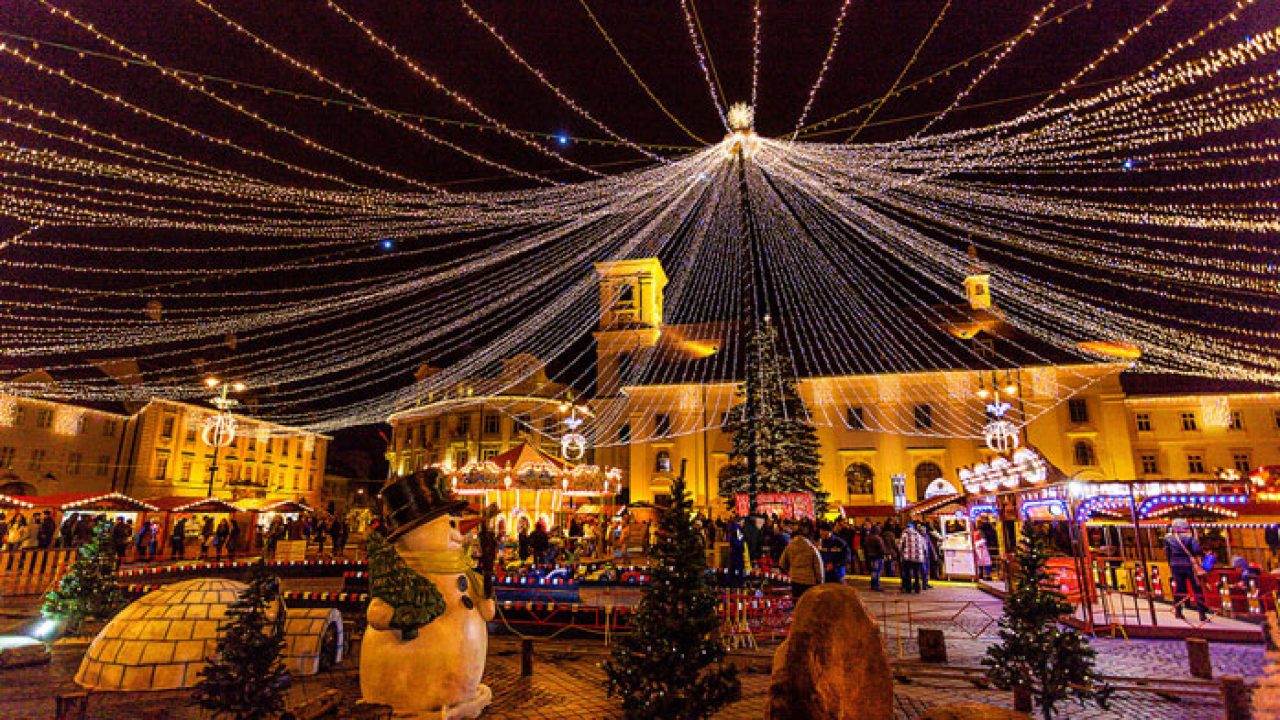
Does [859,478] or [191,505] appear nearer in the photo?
[191,505]

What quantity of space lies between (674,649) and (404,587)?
2.29 m

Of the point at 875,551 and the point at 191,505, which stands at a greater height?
the point at 191,505

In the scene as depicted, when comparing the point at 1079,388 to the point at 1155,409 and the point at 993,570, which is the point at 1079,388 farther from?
the point at 993,570

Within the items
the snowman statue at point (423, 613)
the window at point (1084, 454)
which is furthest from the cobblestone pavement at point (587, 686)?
the window at point (1084, 454)

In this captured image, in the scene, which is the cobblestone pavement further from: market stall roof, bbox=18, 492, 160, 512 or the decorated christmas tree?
market stall roof, bbox=18, 492, 160, 512

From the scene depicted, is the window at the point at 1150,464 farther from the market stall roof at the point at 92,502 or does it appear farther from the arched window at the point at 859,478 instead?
the market stall roof at the point at 92,502

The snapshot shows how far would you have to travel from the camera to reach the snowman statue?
5188 mm

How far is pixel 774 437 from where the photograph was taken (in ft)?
79.7

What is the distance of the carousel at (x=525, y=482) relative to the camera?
1959 centimetres

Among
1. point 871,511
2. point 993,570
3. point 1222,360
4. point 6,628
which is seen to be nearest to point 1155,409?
point 1222,360

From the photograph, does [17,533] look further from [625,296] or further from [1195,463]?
[1195,463]

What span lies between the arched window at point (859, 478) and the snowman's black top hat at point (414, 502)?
34105 millimetres

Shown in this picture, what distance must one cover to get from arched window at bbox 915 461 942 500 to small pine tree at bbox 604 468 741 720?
112 ft

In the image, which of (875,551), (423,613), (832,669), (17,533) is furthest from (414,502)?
(17,533)
